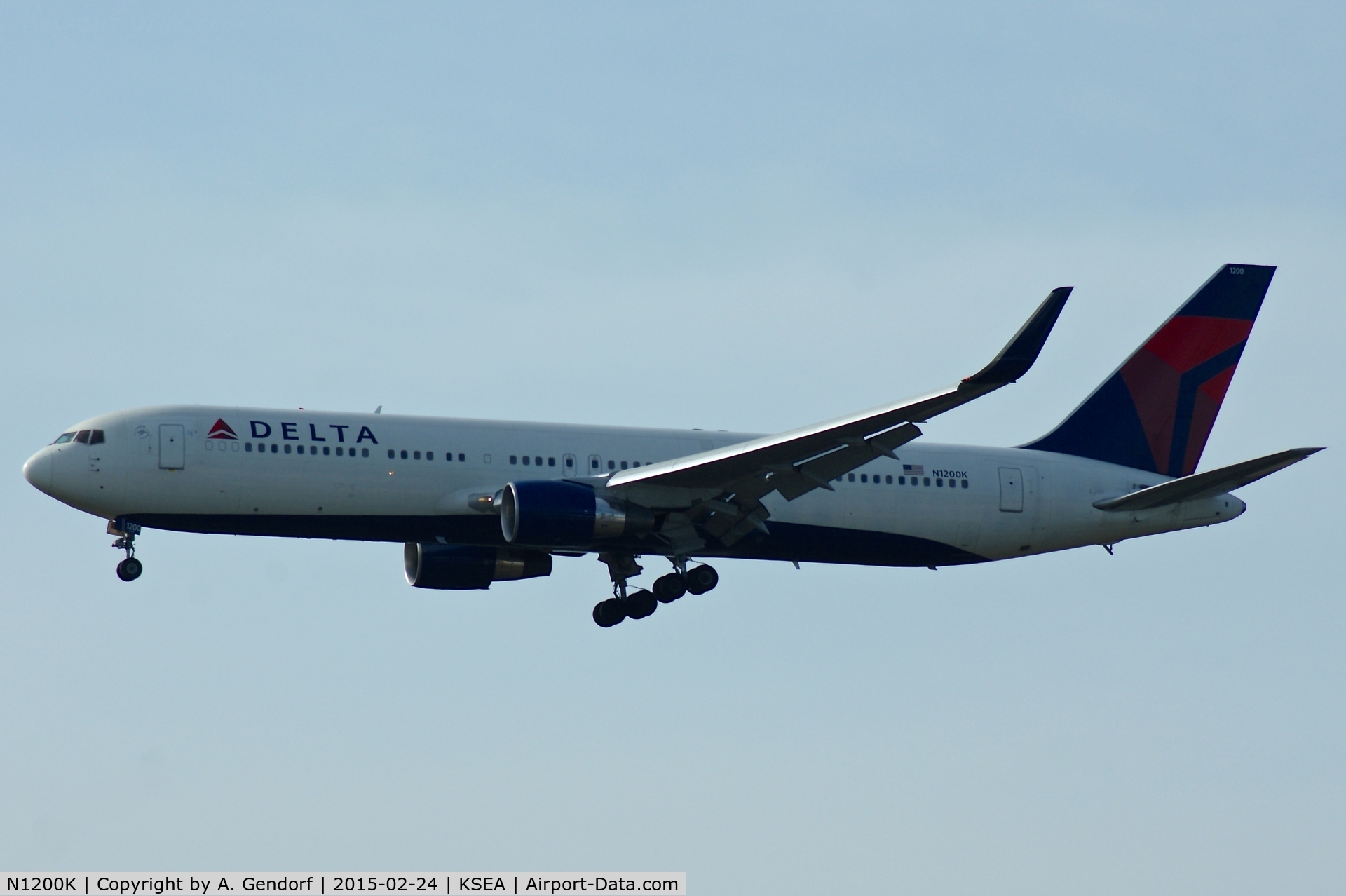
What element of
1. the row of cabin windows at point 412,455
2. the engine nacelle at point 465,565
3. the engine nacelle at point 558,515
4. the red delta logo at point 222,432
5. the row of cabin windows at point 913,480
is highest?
the row of cabin windows at point 913,480

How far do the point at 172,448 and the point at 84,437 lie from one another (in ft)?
6.90

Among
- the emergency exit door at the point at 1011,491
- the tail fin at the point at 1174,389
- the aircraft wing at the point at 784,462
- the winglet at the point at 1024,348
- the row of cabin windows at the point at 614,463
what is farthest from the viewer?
the tail fin at the point at 1174,389

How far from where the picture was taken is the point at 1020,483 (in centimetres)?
4606

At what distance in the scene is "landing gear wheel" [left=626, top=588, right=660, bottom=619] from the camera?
44.9m

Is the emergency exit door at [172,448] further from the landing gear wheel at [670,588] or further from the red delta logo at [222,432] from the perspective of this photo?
the landing gear wheel at [670,588]

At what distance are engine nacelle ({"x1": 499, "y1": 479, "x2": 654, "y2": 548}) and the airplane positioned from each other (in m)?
0.05

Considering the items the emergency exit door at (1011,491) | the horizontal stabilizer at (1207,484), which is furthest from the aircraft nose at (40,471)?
the horizontal stabilizer at (1207,484)

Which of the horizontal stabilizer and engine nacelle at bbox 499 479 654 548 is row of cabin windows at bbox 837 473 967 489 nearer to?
the horizontal stabilizer

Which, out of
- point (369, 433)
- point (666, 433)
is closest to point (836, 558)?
point (666, 433)

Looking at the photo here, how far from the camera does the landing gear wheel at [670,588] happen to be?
44.0m

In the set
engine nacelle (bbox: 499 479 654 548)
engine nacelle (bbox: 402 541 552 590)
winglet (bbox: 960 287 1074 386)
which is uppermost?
engine nacelle (bbox: 402 541 552 590)

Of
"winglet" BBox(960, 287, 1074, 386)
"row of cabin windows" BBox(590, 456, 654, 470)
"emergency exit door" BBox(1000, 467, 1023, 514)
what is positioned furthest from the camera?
"emergency exit door" BBox(1000, 467, 1023, 514)

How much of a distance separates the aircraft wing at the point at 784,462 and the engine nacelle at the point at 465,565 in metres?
5.00

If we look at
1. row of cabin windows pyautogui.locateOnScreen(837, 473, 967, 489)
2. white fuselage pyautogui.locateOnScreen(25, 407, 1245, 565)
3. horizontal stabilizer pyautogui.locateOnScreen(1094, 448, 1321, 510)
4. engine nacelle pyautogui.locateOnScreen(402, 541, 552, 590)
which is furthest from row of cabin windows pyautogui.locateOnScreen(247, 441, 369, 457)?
horizontal stabilizer pyautogui.locateOnScreen(1094, 448, 1321, 510)
